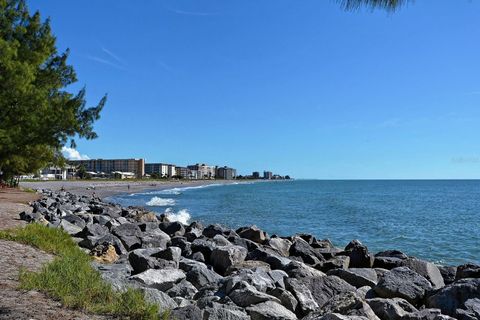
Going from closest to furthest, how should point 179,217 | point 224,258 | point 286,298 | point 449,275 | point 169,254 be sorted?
1. point 286,298
2. point 169,254
3. point 224,258
4. point 449,275
5. point 179,217

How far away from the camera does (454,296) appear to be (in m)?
7.19

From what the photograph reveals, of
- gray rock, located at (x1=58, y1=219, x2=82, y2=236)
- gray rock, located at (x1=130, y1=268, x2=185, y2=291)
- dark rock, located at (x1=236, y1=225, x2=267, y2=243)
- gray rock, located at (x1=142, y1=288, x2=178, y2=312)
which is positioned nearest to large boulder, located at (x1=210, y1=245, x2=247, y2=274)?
gray rock, located at (x1=130, y1=268, x2=185, y2=291)

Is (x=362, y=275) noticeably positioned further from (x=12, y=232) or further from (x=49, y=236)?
(x=12, y=232)

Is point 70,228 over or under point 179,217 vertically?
over

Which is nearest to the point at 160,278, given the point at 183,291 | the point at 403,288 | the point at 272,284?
the point at 183,291

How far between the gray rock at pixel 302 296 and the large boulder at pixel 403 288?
133cm

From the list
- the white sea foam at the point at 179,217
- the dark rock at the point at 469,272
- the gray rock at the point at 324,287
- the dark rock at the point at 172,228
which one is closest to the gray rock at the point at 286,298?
the gray rock at the point at 324,287

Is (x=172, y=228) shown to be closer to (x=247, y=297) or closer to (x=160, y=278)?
(x=160, y=278)

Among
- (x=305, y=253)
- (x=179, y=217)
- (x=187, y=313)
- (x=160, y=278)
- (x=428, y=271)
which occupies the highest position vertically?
(x=187, y=313)

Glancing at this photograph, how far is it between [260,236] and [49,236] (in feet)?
26.7

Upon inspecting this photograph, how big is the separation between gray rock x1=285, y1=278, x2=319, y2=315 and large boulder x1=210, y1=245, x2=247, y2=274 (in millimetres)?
2930

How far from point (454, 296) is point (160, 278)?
4.61 meters

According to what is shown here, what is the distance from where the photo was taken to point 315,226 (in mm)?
29438

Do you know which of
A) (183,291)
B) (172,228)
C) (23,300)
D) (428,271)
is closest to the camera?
(23,300)
